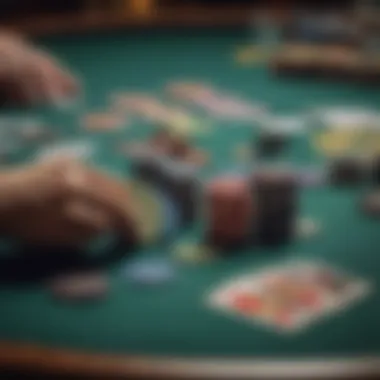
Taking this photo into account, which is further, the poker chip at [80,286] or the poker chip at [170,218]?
the poker chip at [170,218]

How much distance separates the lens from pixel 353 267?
4.94 ft

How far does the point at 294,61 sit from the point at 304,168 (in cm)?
69

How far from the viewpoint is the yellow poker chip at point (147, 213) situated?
1.56 metres

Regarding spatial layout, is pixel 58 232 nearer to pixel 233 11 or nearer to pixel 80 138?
pixel 80 138

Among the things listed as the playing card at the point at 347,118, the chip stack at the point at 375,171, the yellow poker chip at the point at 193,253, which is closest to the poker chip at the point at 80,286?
the yellow poker chip at the point at 193,253

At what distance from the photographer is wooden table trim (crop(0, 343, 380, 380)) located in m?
1.23

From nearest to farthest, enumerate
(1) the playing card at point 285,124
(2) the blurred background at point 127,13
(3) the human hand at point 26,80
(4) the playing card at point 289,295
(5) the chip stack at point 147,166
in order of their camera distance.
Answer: (4) the playing card at point 289,295, (5) the chip stack at point 147,166, (1) the playing card at point 285,124, (3) the human hand at point 26,80, (2) the blurred background at point 127,13

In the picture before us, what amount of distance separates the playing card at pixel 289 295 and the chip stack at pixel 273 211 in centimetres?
8

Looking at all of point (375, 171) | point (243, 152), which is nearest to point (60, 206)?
point (243, 152)

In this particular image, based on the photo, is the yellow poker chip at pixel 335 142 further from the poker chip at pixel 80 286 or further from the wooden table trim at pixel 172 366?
the wooden table trim at pixel 172 366

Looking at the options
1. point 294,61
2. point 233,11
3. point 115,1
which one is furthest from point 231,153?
point 115,1

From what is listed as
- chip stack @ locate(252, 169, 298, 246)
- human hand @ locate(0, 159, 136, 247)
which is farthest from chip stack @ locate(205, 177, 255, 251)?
human hand @ locate(0, 159, 136, 247)

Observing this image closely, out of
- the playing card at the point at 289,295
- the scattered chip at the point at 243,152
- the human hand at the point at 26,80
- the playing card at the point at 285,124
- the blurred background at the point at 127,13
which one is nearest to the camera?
the playing card at the point at 289,295

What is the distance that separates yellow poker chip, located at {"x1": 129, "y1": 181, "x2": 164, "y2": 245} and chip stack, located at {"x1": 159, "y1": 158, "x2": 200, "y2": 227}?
0.08 ft
